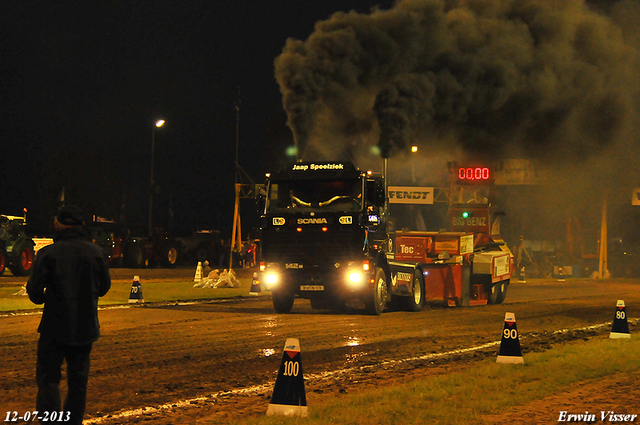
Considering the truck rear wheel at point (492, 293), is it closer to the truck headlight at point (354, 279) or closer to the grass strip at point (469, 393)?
the truck headlight at point (354, 279)

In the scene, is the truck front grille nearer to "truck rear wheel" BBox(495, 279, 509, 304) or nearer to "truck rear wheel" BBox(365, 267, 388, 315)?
"truck rear wheel" BBox(365, 267, 388, 315)

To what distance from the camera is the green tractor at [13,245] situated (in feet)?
87.9

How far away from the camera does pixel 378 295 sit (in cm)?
1703

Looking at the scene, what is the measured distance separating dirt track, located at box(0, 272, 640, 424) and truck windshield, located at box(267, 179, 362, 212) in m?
2.41

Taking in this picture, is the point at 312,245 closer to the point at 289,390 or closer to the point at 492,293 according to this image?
the point at 492,293

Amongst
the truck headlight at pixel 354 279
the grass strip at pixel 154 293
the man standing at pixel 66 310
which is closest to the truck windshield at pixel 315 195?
the truck headlight at pixel 354 279

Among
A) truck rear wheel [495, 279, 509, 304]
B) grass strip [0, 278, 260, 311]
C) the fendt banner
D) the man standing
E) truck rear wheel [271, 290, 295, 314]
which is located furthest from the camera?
the fendt banner


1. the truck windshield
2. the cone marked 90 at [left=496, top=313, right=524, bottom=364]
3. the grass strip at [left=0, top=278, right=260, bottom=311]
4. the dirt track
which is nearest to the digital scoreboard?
the grass strip at [left=0, top=278, right=260, bottom=311]

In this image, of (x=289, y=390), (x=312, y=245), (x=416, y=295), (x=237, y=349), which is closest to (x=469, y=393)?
(x=289, y=390)

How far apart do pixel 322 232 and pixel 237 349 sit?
5.64m

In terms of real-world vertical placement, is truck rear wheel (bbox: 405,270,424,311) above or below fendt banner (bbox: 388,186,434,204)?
below

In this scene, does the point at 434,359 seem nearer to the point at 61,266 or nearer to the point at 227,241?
the point at 61,266

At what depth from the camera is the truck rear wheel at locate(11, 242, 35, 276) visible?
89.3 feet

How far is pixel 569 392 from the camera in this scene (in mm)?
7836
